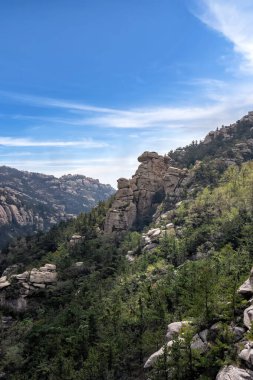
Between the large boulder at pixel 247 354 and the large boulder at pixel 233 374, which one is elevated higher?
the large boulder at pixel 247 354

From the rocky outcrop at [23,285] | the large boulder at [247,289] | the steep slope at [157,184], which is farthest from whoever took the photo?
the steep slope at [157,184]

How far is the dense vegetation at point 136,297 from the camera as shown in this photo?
44469mm

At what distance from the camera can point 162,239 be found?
10294 centimetres

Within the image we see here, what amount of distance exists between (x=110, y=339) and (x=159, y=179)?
102206 millimetres

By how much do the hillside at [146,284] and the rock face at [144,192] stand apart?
422 millimetres

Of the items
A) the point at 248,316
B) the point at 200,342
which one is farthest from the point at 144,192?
the point at 248,316

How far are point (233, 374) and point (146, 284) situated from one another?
4658cm


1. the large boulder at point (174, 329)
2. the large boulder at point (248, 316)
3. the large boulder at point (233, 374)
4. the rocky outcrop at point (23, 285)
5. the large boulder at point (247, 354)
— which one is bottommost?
the rocky outcrop at point (23, 285)

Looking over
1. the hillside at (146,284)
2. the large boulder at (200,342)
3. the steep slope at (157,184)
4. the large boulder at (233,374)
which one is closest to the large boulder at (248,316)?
the hillside at (146,284)

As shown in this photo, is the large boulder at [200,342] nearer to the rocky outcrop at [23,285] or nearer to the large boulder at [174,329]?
the large boulder at [174,329]

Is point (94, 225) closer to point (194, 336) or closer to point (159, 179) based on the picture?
point (159, 179)

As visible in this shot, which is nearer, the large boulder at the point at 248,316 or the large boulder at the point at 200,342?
the large boulder at the point at 248,316

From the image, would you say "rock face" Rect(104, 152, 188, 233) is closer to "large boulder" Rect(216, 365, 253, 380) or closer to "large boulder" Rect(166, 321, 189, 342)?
"large boulder" Rect(166, 321, 189, 342)

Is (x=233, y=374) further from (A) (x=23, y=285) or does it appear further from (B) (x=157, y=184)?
(B) (x=157, y=184)
